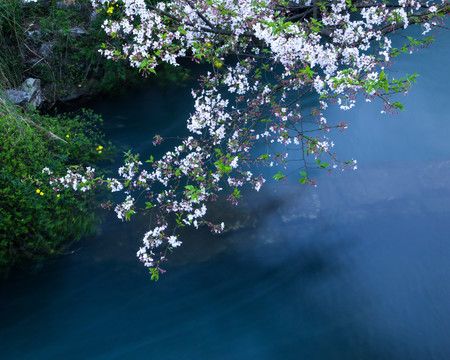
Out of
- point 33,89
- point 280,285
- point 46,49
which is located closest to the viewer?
point 280,285

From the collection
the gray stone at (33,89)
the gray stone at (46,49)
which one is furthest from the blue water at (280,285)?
the gray stone at (46,49)

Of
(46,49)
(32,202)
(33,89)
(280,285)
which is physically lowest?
(280,285)

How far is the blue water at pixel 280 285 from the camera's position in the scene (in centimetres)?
411

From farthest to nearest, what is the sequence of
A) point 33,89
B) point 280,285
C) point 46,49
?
point 46,49 → point 33,89 → point 280,285

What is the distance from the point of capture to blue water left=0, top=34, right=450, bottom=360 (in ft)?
13.5

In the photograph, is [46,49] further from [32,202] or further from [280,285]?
[280,285]

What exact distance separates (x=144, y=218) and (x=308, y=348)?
2482mm

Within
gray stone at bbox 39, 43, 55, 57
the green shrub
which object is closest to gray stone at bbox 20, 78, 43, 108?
gray stone at bbox 39, 43, 55, 57

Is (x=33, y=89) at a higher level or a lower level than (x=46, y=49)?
lower

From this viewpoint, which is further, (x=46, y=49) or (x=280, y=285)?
(x=46, y=49)

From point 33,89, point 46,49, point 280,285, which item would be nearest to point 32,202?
point 33,89

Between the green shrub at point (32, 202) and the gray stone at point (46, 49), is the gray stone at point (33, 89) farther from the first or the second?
the green shrub at point (32, 202)

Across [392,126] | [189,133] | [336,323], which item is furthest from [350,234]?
[189,133]

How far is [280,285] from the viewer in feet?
14.8
